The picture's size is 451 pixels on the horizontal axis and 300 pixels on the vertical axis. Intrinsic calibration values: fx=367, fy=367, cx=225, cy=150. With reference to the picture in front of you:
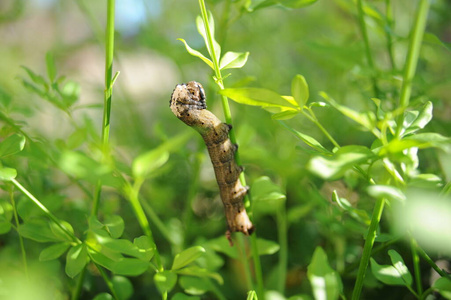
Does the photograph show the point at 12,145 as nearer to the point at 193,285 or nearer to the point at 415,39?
the point at 193,285

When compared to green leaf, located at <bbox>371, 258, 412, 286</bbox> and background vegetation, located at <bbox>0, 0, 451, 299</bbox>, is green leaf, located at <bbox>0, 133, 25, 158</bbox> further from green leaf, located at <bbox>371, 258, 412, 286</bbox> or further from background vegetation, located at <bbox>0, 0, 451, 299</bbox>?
green leaf, located at <bbox>371, 258, 412, 286</bbox>

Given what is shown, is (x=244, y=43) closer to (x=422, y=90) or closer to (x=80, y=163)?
(x=422, y=90)

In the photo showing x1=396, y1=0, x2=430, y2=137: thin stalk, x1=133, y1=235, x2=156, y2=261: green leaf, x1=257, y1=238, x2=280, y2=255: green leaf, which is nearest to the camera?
x1=396, y1=0, x2=430, y2=137: thin stalk

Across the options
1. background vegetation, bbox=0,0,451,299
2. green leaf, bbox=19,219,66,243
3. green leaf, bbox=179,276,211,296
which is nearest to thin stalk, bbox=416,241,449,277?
background vegetation, bbox=0,0,451,299

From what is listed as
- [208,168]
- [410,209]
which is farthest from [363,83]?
[410,209]

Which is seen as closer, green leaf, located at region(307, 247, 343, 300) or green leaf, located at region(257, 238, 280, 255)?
green leaf, located at region(307, 247, 343, 300)

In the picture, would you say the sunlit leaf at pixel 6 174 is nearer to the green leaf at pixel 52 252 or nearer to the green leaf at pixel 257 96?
the green leaf at pixel 52 252

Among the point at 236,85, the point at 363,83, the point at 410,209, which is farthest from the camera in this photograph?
the point at 363,83
